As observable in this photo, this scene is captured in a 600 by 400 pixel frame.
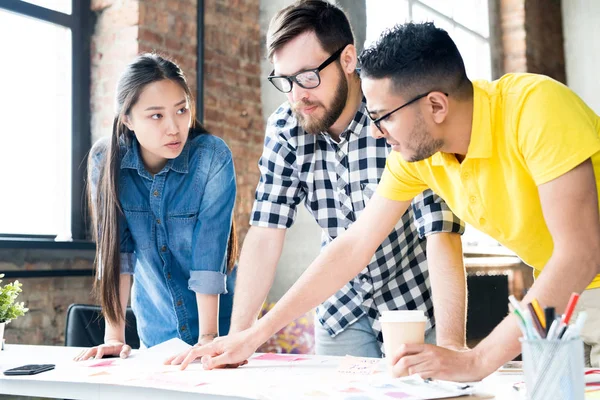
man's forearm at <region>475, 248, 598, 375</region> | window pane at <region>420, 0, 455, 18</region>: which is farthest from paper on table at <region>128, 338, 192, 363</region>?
window pane at <region>420, 0, 455, 18</region>

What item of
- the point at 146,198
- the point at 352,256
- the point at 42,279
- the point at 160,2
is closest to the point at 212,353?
the point at 352,256

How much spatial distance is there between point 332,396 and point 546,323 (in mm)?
404

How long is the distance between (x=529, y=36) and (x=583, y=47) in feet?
2.98

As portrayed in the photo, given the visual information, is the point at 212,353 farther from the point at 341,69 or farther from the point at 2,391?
the point at 341,69

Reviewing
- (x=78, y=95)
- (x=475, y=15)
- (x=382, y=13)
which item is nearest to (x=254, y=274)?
(x=78, y=95)

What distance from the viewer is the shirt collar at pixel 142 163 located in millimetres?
1986

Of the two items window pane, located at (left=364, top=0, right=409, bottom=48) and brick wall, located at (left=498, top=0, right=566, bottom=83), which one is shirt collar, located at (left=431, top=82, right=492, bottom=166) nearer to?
window pane, located at (left=364, top=0, right=409, bottom=48)

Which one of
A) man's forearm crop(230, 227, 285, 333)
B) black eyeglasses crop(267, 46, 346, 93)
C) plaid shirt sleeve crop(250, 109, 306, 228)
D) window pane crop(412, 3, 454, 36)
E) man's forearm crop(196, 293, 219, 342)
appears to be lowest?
man's forearm crop(196, 293, 219, 342)

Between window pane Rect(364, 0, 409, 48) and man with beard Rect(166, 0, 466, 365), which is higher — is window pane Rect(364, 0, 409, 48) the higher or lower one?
the higher one

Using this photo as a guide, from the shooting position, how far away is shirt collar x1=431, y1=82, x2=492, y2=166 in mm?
1340

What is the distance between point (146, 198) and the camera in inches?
79.4

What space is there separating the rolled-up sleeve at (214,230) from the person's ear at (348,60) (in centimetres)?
41

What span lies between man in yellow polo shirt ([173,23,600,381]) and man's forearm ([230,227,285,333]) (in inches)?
8.5

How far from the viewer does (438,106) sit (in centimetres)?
139
